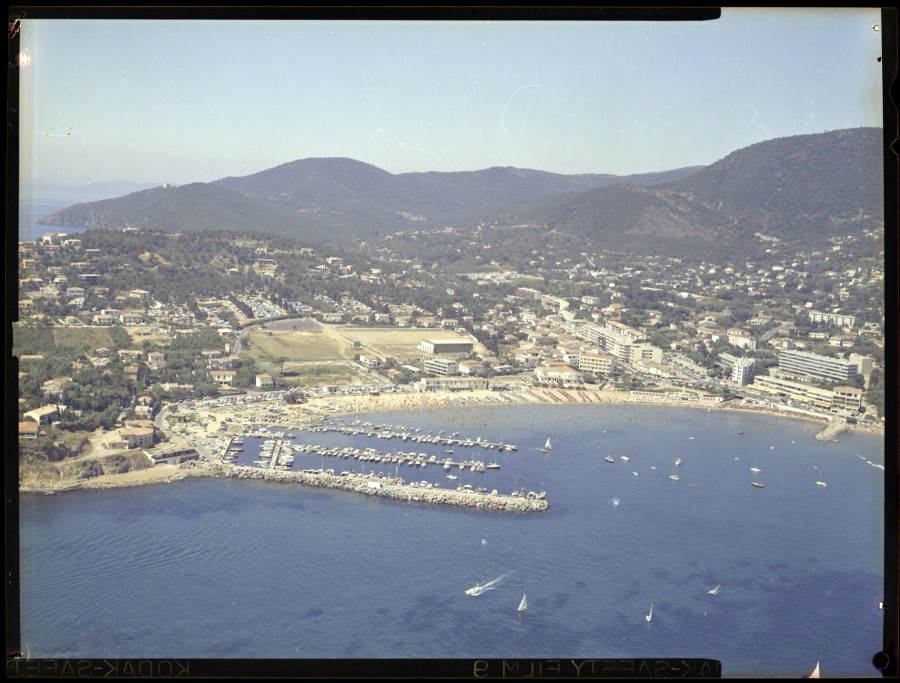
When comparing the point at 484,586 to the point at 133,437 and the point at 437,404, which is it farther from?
the point at 437,404

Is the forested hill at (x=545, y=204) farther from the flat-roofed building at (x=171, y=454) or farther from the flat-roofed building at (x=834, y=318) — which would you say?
the flat-roofed building at (x=171, y=454)

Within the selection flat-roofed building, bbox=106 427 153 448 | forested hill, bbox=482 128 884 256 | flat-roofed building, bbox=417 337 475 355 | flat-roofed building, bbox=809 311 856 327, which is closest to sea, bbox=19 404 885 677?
flat-roofed building, bbox=106 427 153 448

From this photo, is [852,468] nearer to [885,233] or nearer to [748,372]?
[748,372]

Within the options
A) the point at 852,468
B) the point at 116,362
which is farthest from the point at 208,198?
the point at 852,468

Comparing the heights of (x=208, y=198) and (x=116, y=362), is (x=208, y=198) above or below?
above

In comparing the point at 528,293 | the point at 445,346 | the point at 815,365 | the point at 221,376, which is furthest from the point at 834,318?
the point at 221,376

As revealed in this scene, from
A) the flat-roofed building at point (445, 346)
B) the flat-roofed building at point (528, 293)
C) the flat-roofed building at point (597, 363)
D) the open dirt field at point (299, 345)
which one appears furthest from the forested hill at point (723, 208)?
the open dirt field at point (299, 345)

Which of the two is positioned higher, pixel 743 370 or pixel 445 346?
pixel 445 346
